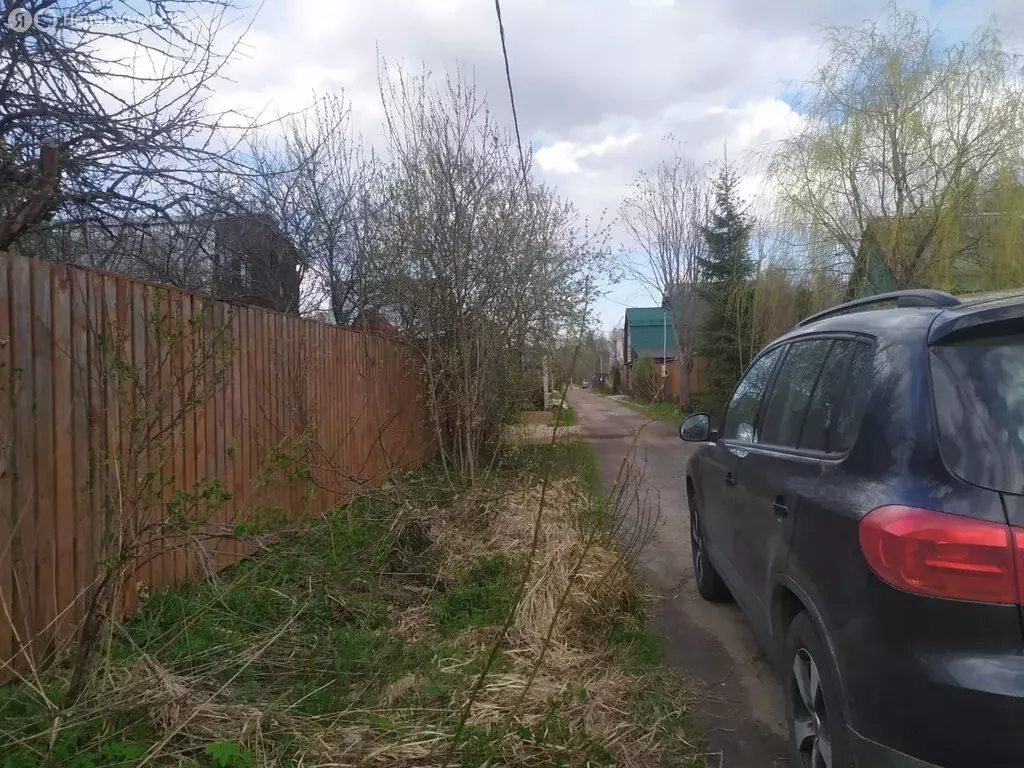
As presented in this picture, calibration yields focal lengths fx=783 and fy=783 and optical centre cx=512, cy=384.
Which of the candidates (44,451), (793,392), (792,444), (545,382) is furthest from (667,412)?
(44,451)

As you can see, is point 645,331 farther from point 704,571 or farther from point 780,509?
point 780,509

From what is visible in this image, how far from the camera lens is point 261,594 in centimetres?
467

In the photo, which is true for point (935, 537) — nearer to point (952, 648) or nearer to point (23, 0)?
point (952, 648)

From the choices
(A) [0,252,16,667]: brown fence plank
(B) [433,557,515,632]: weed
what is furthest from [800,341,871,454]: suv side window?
(A) [0,252,16,667]: brown fence plank

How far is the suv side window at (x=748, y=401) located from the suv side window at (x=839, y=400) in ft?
2.82

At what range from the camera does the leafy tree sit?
911 inches

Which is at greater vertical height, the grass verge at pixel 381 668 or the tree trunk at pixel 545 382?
the tree trunk at pixel 545 382

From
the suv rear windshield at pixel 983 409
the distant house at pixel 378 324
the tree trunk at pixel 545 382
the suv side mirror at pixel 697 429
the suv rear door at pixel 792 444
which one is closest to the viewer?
the suv rear windshield at pixel 983 409

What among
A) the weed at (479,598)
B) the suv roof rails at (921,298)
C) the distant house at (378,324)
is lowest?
the weed at (479,598)

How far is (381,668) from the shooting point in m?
3.87

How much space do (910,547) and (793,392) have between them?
58.4 inches

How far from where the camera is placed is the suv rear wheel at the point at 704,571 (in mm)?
5238

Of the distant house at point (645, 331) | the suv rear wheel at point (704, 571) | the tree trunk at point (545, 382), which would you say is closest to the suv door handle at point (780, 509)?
the suv rear wheel at point (704, 571)

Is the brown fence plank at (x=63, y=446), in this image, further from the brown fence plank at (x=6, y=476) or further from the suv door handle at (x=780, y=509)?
the suv door handle at (x=780, y=509)
